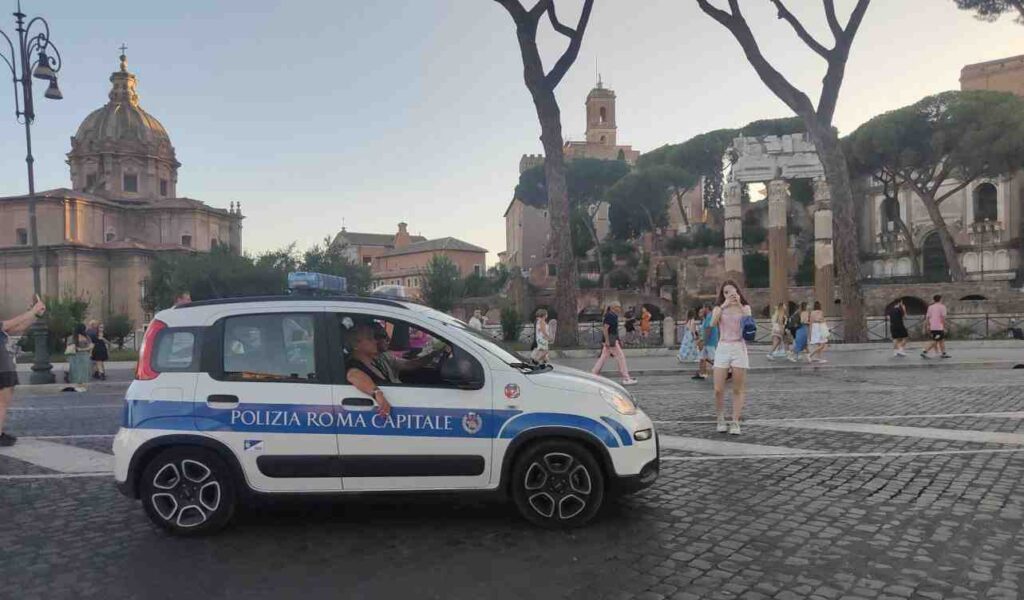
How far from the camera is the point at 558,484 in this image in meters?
4.63

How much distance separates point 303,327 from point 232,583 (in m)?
1.65

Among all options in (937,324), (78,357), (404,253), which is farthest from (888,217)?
(404,253)

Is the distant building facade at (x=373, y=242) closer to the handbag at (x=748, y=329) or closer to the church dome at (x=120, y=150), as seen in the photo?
the church dome at (x=120, y=150)

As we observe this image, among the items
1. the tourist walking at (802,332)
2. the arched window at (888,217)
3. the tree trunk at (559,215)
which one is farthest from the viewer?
the arched window at (888,217)

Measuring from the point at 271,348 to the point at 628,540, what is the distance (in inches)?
104

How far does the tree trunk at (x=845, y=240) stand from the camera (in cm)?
2294

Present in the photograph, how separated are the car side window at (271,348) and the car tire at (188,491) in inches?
23.3

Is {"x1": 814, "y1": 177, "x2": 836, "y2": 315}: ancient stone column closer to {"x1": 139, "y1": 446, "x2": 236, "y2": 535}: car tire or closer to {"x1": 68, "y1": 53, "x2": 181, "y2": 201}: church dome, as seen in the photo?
{"x1": 139, "y1": 446, "x2": 236, "y2": 535}: car tire

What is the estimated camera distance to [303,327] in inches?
188

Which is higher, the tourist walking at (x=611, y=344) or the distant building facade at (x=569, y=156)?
the distant building facade at (x=569, y=156)

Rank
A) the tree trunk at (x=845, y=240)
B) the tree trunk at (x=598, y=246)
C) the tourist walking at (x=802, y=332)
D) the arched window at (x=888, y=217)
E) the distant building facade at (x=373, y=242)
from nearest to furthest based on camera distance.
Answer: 1. the tourist walking at (x=802, y=332)
2. the tree trunk at (x=845, y=240)
3. the arched window at (x=888, y=217)
4. the tree trunk at (x=598, y=246)
5. the distant building facade at (x=373, y=242)

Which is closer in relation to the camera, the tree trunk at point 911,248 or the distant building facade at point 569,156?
the tree trunk at point 911,248

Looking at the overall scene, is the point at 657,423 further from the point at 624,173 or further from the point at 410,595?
the point at 624,173

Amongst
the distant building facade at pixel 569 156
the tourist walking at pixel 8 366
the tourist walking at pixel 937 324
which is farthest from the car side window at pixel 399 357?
the distant building facade at pixel 569 156
